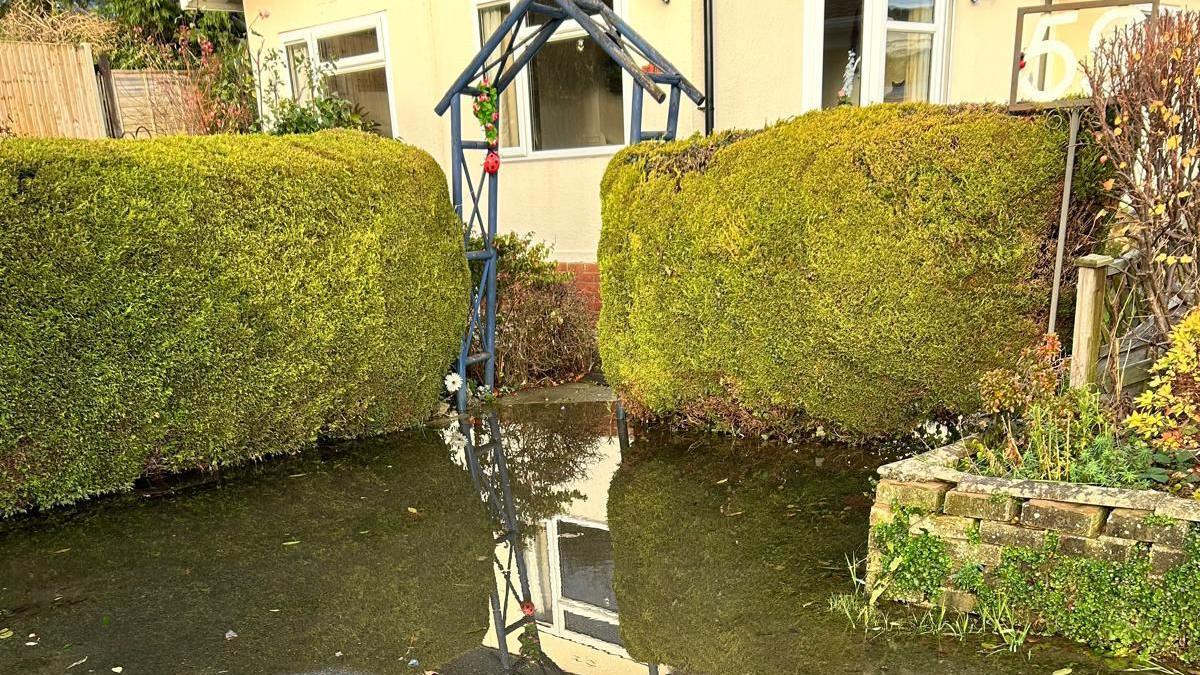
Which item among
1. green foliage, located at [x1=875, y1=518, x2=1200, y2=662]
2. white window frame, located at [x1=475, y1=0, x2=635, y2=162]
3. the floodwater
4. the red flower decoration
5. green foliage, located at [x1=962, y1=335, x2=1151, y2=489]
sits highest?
white window frame, located at [x1=475, y1=0, x2=635, y2=162]

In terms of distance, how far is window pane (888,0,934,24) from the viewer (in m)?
6.86

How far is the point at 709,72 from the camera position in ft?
22.3

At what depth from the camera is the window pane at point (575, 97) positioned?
7.71m

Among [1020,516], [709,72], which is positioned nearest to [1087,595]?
[1020,516]

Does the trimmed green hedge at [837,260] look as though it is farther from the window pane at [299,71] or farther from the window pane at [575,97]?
the window pane at [299,71]

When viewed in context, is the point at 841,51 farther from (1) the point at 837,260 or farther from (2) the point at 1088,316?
(2) the point at 1088,316

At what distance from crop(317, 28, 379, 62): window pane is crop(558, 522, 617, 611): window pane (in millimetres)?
7462

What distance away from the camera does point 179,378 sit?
14.7ft

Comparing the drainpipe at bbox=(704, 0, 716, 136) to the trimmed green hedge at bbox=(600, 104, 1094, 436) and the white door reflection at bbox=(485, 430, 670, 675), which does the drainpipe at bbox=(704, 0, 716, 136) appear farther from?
the white door reflection at bbox=(485, 430, 670, 675)

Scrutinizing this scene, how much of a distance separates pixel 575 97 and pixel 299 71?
14.6 ft

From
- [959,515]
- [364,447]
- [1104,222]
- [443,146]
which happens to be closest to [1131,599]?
[959,515]

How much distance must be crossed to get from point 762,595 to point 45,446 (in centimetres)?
388

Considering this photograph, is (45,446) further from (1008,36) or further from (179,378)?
(1008,36)

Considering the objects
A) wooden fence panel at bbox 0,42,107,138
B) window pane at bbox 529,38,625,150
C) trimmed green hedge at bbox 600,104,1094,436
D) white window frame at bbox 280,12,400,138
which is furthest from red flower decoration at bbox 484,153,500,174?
wooden fence panel at bbox 0,42,107,138
